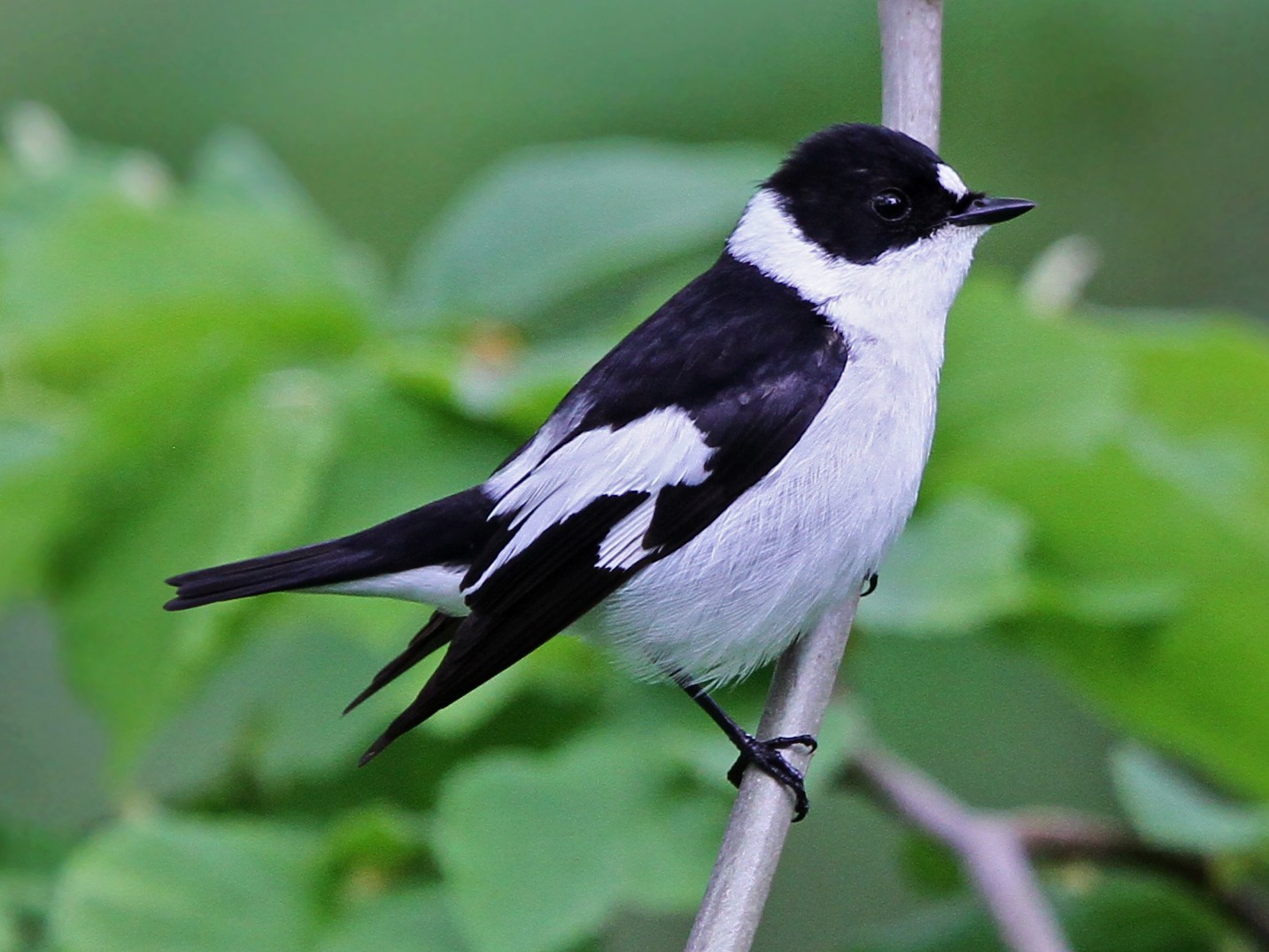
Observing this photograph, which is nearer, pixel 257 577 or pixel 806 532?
pixel 257 577

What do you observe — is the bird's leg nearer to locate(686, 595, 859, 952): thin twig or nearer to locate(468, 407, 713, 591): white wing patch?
locate(686, 595, 859, 952): thin twig

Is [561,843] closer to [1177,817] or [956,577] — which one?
[956,577]

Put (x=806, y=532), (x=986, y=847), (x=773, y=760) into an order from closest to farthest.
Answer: (x=773, y=760) → (x=986, y=847) → (x=806, y=532)

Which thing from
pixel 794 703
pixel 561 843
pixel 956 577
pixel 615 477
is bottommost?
pixel 561 843

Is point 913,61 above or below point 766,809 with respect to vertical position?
above

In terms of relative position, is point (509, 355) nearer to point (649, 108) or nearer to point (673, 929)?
point (649, 108)

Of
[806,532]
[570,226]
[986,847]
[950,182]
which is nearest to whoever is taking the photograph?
[986,847]

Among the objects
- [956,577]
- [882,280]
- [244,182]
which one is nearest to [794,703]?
[956,577]

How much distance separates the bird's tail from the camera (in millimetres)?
1808

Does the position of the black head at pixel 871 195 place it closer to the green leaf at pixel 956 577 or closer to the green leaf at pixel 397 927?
the green leaf at pixel 956 577

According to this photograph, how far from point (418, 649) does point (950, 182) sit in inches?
40.4

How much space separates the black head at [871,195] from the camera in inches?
88.0

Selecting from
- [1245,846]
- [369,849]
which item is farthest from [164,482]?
[1245,846]

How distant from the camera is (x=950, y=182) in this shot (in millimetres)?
2230
